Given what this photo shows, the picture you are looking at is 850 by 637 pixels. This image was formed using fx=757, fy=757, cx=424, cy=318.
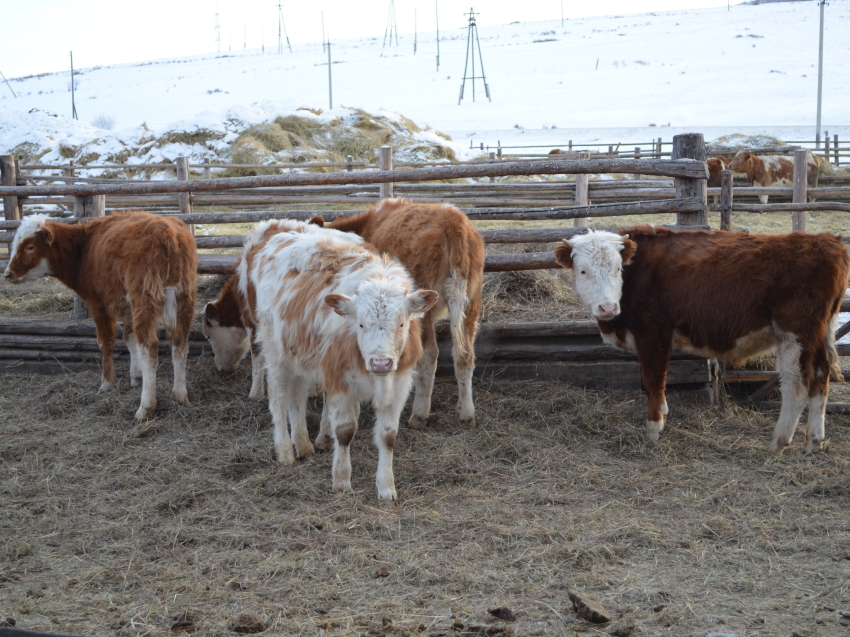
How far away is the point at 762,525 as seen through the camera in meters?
4.01

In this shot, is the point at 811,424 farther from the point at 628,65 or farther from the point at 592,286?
the point at 628,65

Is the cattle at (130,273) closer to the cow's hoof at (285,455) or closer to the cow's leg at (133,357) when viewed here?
the cow's leg at (133,357)

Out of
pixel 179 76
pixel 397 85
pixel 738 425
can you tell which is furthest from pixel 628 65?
pixel 738 425

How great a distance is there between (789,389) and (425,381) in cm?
252

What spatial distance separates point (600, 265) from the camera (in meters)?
5.36

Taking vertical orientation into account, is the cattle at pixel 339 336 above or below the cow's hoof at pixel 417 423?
above

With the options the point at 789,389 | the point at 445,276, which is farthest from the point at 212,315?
the point at 789,389

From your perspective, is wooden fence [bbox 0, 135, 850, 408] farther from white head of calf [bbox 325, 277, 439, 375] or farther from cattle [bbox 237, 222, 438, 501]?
white head of calf [bbox 325, 277, 439, 375]

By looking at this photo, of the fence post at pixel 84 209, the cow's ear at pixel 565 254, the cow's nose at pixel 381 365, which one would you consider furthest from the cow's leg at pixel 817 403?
A: the fence post at pixel 84 209

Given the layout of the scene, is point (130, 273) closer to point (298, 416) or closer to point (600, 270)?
point (298, 416)

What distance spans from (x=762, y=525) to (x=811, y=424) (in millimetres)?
1374

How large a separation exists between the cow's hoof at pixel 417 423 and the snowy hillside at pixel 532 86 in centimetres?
1770

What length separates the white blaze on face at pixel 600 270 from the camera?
17.2ft

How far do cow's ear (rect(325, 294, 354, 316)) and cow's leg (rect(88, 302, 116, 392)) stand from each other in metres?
3.21
